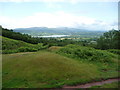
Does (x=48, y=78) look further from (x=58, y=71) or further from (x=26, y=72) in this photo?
(x=26, y=72)

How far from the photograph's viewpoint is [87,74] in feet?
36.0

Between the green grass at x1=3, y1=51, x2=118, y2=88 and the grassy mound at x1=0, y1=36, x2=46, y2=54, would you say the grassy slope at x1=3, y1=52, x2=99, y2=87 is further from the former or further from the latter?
the grassy mound at x1=0, y1=36, x2=46, y2=54

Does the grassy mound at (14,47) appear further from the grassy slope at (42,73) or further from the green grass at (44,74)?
the green grass at (44,74)

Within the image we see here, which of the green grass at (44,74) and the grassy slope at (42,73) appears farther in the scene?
the grassy slope at (42,73)

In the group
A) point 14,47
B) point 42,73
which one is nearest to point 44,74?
point 42,73

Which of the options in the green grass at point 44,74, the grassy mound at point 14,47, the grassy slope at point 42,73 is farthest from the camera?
the grassy mound at point 14,47

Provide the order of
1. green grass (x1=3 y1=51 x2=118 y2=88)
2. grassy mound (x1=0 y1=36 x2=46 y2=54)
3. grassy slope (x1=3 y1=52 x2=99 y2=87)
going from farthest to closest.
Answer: grassy mound (x1=0 y1=36 x2=46 y2=54)
grassy slope (x1=3 y1=52 x2=99 y2=87)
green grass (x1=3 y1=51 x2=118 y2=88)

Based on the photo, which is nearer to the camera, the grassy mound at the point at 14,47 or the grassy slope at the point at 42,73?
the grassy slope at the point at 42,73

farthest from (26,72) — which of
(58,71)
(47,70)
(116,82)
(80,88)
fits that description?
(116,82)

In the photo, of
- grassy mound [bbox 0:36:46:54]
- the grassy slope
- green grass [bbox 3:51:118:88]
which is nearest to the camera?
green grass [bbox 3:51:118:88]

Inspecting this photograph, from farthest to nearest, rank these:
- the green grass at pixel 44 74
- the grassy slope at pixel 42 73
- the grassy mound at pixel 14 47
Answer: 1. the grassy mound at pixel 14 47
2. the grassy slope at pixel 42 73
3. the green grass at pixel 44 74

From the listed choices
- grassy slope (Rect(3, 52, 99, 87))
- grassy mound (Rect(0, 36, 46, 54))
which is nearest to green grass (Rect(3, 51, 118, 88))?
grassy slope (Rect(3, 52, 99, 87))

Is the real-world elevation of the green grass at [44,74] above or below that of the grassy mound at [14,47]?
below

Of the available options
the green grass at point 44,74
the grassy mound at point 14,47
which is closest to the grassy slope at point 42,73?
the green grass at point 44,74
